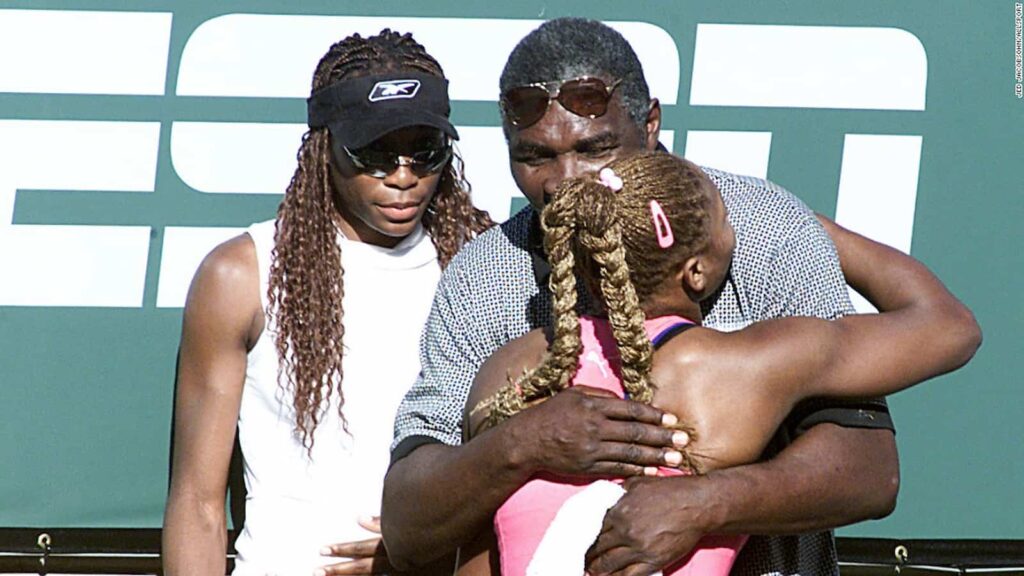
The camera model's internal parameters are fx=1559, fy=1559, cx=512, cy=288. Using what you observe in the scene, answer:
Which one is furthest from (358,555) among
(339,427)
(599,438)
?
(599,438)

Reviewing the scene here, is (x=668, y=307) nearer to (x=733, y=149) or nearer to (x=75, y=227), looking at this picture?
(x=733, y=149)

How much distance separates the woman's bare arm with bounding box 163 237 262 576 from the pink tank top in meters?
1.11

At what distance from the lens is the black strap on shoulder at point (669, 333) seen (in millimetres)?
2029

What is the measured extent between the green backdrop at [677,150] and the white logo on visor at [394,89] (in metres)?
0.48

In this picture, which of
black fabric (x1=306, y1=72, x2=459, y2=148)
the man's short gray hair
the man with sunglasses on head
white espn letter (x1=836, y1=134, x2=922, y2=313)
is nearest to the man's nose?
the man with sunglasses on head

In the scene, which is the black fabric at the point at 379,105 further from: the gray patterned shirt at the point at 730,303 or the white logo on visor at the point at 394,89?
the gray patterned shirt at the point at 730,303

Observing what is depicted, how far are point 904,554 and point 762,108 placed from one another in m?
1.07

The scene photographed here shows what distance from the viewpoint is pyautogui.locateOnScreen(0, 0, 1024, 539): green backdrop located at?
11.5 feet

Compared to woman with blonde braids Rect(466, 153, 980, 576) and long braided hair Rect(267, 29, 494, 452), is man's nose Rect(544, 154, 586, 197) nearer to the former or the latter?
Result: woman with blonde braids Rect(466, 153, 980, 576)

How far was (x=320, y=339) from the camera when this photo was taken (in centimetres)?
304

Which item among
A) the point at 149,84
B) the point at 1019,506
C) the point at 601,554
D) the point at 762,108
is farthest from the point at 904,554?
the point at 149,84

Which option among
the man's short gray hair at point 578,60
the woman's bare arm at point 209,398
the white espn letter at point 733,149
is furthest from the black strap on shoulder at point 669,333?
the white espn letter at point 733,149

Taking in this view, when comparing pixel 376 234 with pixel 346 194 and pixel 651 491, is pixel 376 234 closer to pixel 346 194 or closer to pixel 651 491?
pixel 346 194

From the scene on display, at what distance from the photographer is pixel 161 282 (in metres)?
3.54
